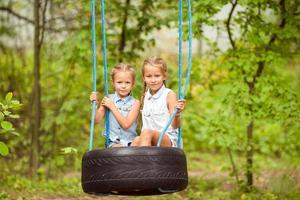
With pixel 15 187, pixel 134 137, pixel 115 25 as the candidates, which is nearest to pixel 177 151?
pixel 134 137

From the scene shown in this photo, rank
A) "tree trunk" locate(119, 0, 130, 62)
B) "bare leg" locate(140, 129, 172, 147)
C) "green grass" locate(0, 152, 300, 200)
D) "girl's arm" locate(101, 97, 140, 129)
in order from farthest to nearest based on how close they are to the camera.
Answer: "tree trunk" locate(119, 0, 130, 62)
"green grass" locate(0, 152, 300, 200)
"girl's arm" locate(101, 97, 140, 129)
"bare leg" locate(140, 129, 172, 147)

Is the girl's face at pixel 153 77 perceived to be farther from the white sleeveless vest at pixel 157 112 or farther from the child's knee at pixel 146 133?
the child's knee at pixel 146 133

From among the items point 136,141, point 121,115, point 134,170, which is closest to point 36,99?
point 121,115

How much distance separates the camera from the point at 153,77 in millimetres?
5414

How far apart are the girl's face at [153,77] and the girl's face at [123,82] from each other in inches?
5.3

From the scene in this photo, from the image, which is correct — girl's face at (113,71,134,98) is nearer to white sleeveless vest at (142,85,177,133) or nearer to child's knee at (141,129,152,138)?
white sleeveless vest at (142,85,177,133)

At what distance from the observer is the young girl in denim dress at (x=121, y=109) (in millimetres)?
5387

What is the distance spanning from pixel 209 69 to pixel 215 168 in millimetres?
3119

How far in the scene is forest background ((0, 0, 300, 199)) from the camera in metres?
7.40

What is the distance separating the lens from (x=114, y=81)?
18.1 ft

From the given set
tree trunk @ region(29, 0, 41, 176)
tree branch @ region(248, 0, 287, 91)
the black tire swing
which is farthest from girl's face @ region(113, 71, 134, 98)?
tree trunk @ region(29, 0, 41, 176)

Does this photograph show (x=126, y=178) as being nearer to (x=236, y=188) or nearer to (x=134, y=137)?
(x=134, y=137)

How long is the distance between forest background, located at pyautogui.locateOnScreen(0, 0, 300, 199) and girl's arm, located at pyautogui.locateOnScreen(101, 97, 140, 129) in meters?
0.72

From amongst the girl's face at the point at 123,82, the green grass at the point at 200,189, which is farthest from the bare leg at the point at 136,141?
the green grass at the point at 200,189
